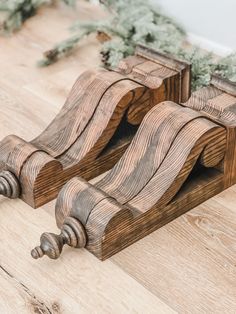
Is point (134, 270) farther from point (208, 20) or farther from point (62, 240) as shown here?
point (208, 20)

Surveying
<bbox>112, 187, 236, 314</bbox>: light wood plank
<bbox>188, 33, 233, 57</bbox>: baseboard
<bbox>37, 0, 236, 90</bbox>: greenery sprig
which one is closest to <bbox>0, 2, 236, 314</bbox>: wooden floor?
<bbox>112, 187, 236, 314</bbox>: light wood plank

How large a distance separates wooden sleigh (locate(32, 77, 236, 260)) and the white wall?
0.61 meters

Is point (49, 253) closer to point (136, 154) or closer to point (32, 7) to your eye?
point (136, 154)

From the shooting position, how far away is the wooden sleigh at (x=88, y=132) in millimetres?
1264

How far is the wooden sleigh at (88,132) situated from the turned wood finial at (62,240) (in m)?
0.15

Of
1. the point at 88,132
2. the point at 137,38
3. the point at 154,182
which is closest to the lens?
the point at 154,182

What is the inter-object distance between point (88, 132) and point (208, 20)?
0.79 m

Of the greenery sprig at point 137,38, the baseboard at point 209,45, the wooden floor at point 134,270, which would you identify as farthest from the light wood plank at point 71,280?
the baseboard at point 209,45

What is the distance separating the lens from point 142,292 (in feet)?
3.55

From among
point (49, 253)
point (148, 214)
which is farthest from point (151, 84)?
point (49, 253)

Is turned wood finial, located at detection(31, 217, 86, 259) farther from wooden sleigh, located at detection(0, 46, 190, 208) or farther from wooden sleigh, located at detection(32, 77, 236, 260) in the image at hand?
wooden sleigh, located at detection(0, 46, 190, 208)

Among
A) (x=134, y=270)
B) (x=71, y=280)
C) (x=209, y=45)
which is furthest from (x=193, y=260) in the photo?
(x=209, y=45)

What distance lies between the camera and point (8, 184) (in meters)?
1.26

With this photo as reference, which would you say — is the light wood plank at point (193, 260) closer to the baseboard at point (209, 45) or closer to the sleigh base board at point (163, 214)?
the sleigh base board at point (163, 214)
